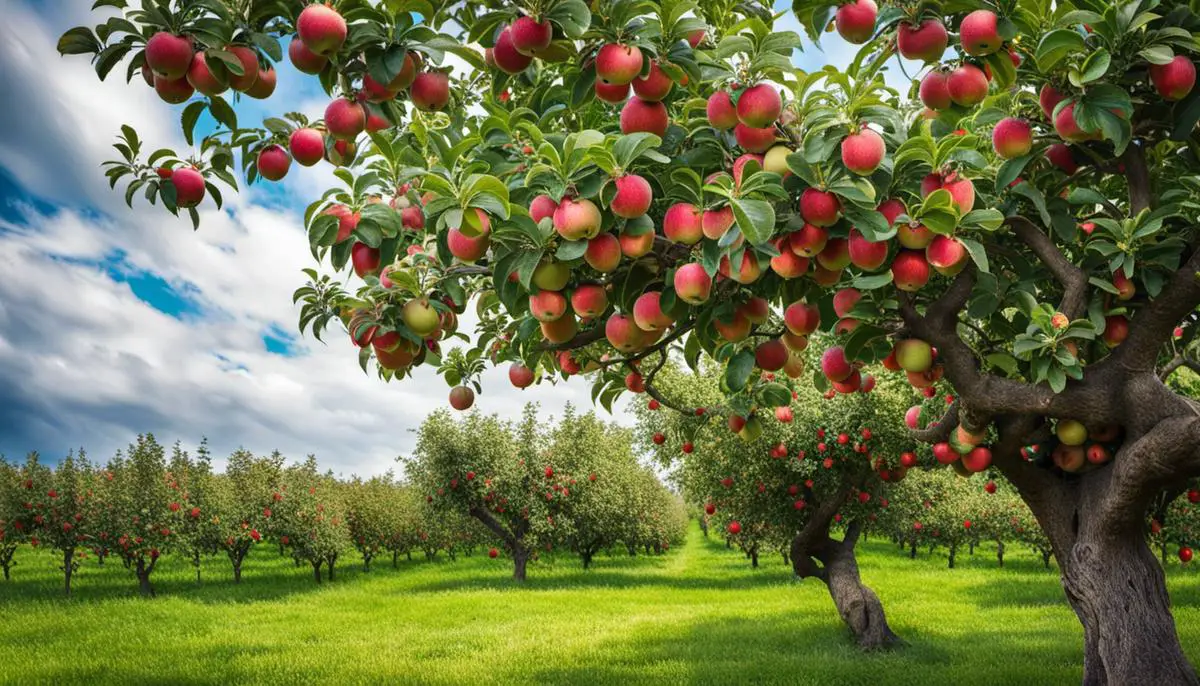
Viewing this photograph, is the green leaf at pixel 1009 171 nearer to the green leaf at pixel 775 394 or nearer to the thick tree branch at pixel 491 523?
the green leaf at pixel 775 394

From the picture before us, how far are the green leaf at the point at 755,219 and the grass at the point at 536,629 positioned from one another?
942cm

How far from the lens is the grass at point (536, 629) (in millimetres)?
11531

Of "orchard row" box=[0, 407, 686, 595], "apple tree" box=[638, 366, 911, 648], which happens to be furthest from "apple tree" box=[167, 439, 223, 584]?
"apple tree" box=[638, 366, 911, 648]

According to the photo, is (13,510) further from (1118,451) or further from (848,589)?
(1118,451)

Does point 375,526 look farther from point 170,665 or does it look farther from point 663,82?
point 663,82

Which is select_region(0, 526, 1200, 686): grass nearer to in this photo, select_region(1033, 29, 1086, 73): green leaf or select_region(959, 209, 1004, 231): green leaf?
select_region(959, 209, 1004, 231): green leaf

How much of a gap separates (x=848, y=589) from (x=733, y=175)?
37.8ft

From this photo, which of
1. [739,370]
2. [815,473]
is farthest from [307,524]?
[739,370]

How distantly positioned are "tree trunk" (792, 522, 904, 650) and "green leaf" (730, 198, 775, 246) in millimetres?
11405

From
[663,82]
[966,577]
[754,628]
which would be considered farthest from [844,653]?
[966,577]

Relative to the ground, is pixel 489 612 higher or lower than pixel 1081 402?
lower

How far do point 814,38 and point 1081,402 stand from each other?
9.27ft

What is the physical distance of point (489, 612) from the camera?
18750 millimetres

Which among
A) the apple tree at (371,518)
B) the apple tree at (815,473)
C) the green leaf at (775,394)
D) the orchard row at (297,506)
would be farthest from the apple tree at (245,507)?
the green leaf at (775,394)
